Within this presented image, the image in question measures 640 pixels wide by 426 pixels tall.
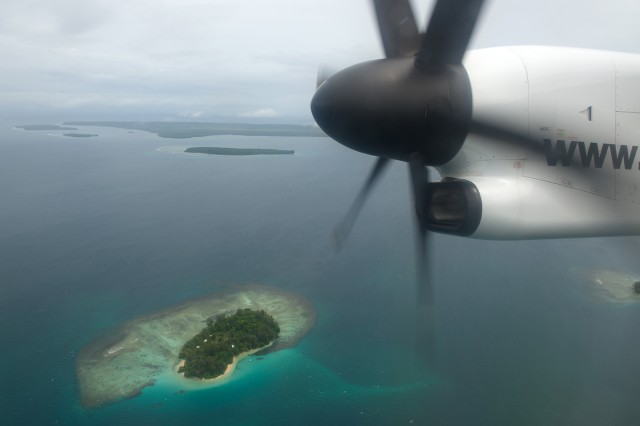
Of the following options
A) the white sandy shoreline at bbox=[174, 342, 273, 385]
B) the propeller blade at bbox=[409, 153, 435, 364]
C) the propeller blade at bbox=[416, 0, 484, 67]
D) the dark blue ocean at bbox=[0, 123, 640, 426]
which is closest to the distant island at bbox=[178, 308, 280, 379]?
the white sandy shoreline at bbox=[174, 342, 273, 385]

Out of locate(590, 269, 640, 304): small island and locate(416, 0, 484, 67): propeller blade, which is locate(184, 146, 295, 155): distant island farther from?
locate(416, 0, 484, 67): propeller blade

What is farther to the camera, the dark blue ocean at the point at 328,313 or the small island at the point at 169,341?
the small island at the point at 169,341

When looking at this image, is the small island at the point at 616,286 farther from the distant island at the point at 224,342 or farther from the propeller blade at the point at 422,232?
the propeller blade at the point at 422,232

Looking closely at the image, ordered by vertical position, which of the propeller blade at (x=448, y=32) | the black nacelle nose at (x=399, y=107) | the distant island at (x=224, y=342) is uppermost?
the propeller blade at (x=448, y=32)

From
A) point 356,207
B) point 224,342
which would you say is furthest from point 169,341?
point 356,207

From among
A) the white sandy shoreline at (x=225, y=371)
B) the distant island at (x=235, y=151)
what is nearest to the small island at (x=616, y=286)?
the white sandy shoreline at (x=225, y=371)

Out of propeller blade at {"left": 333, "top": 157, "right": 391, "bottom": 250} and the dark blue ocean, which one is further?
the dark blue ocean

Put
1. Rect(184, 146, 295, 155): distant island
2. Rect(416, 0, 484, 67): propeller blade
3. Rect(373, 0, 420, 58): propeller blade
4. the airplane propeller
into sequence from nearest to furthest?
Rect(416, 0, 484, 67): propeller blade < the airplane propeller < Rect(373, 0, 420, 58): propeller blade < Rect(184, 146, 295, 155): distant island
